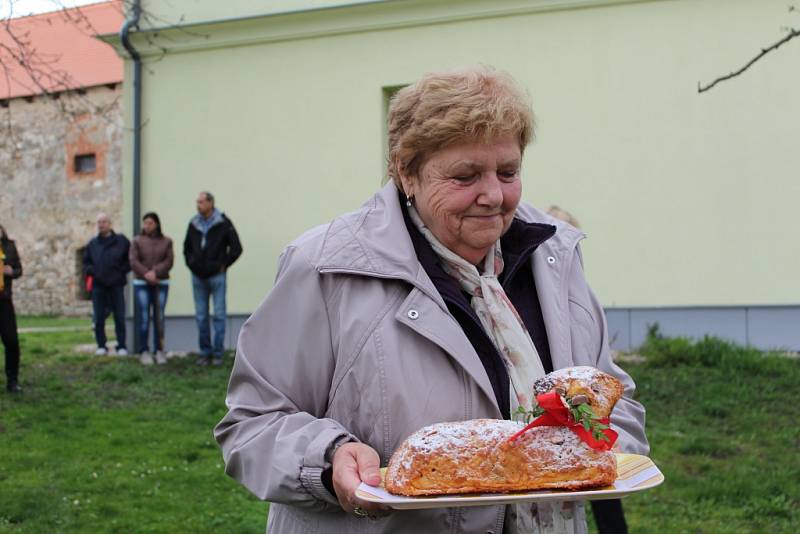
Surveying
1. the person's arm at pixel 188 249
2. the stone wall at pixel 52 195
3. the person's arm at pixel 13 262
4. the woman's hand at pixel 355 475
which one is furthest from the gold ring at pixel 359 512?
the stone wall at pixel 52 195

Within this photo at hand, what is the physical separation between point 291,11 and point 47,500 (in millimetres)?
8239

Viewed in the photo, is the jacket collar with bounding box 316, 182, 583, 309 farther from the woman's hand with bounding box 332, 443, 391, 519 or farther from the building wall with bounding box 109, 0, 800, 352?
the building wall with bounding box 109, 0, 800, 352

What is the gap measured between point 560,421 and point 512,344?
0.29m

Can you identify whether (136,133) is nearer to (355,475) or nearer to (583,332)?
(583,332)

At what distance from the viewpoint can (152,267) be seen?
12477 mm

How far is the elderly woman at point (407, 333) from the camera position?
2258 mm

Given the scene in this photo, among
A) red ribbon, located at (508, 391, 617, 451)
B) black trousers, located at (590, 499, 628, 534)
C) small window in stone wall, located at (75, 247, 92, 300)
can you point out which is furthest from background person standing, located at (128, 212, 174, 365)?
small window in stone wall, located at (75, 247, 92, 300)

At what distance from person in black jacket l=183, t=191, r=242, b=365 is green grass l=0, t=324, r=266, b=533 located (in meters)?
0.69

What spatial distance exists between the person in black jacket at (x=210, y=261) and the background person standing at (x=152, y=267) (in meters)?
0.56

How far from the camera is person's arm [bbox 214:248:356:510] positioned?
2.31 metres

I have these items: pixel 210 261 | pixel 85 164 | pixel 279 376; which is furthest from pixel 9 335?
pixel 85 164

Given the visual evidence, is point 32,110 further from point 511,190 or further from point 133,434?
point 511,190

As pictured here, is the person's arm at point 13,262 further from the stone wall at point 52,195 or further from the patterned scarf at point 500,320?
the stone wall at point 52,195

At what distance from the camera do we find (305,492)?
2.24 meters
